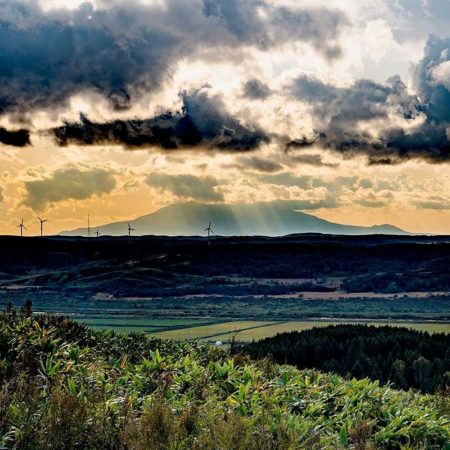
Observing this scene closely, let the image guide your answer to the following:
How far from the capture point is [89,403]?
37.0 feet

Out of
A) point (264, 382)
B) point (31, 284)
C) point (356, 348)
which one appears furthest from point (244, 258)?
point (264, 382)

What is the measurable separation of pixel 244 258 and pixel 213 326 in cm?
11843

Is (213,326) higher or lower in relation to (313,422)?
lower

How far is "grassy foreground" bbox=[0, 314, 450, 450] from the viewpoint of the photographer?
10.2 metres

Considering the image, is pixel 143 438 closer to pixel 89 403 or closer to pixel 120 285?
pixel 89 403

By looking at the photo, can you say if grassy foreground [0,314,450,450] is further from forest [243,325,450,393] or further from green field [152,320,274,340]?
green field [152,320,274,340]

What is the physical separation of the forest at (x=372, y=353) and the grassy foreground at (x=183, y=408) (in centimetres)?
944

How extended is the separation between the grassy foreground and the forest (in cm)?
944

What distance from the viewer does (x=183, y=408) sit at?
36.7 ft

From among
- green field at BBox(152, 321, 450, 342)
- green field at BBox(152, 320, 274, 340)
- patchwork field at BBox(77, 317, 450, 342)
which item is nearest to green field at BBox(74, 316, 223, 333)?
patchwork field at BBox(77, 317, 450, 342)

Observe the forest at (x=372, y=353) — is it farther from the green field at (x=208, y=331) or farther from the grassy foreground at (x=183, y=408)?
the green field at (x=208, y=331)

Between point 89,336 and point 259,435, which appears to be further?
point 89,336

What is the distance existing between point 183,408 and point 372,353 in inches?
706

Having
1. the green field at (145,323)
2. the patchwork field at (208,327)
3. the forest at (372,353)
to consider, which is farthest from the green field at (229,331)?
the forest at (372,353)
